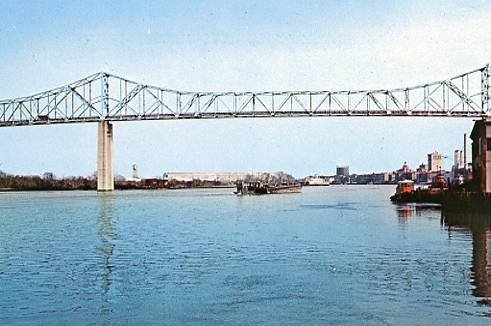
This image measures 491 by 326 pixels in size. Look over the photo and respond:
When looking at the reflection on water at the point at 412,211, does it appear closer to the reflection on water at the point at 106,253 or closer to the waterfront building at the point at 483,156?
the waterfront building at the point at 483,156

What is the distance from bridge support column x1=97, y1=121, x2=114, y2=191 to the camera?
323ft

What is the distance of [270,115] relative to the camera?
103 meters

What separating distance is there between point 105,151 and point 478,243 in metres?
77.1

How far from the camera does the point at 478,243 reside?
2716 cm

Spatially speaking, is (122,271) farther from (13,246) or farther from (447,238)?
(447,238)

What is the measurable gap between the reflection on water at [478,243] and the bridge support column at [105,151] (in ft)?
202

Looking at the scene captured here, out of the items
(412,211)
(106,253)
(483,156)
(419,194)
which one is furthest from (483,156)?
(106,253)

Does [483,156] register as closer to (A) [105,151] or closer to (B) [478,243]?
(B) [478,243]

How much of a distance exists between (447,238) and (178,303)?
1842cm

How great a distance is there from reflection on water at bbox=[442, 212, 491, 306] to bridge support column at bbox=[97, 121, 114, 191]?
61576 millimetres

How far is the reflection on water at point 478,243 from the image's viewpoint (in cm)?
1590

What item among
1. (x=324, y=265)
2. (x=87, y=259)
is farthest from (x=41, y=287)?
(x=324, y=265)

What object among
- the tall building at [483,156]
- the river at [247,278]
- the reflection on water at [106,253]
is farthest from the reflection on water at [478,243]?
the reflection on water at [106,253]

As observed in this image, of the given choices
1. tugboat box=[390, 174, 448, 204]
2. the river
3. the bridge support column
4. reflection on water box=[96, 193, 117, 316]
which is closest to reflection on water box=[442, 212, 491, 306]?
the river
